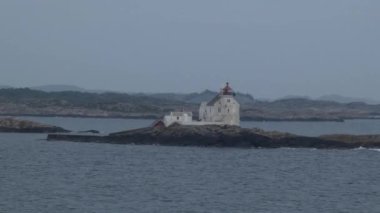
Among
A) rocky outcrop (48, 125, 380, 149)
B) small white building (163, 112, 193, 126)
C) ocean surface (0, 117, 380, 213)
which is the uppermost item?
small white building (163, 112, 193, 126)

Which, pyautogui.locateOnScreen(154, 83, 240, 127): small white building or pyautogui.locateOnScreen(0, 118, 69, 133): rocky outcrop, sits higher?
pyautogui.locateOnScreen(154, 83, 240, 127): small white building

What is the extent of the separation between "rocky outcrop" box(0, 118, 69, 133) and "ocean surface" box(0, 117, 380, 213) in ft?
63.0

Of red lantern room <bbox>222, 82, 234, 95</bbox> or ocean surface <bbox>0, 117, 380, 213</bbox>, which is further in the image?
red lantern room <bbox>222, 82, 234, 95</bbox>

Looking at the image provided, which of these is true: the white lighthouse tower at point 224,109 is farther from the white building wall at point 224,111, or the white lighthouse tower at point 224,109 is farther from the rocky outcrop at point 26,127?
the rocky outcrop at point 26,127

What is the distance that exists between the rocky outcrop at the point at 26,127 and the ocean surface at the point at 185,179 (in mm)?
19202

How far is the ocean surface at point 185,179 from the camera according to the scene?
3434 cm

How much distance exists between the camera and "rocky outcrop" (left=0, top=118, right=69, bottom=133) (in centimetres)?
8400

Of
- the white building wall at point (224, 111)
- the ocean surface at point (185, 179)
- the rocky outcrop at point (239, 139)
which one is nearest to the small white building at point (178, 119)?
the rocky outcrop at point (239, 139)

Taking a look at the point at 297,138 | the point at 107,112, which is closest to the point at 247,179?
the point at 297,138

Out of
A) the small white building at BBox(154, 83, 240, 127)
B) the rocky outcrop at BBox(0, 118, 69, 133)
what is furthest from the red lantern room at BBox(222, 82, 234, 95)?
the rocky outcrop at BBox(0, 118, 69, 133)

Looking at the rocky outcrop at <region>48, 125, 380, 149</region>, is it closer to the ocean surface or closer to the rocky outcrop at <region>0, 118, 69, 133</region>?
the ocean surface

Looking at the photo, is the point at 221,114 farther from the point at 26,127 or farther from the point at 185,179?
the point at 26,127

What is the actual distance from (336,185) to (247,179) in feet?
14.2

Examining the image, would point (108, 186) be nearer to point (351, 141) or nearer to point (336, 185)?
point (336, 185)
